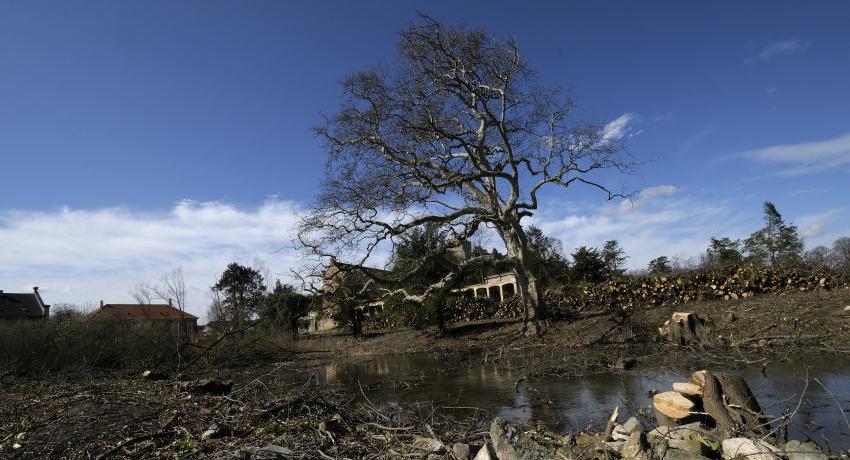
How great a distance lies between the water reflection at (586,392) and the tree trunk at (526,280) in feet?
14.3

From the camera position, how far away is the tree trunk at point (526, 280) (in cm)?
1603

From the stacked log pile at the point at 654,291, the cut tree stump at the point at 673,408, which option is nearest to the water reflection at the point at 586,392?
the cut tree stump at the point at 673,408

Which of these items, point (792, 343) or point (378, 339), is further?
point (378, 339)

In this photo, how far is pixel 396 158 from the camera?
1652 cm

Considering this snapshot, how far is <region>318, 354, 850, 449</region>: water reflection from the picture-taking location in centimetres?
518

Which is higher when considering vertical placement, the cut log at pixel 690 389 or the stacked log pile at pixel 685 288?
the stacked log pile at pixel 685 288

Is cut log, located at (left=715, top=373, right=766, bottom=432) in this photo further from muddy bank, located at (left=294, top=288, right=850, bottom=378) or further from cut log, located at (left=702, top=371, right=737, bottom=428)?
muddy bank, located at (left=294, top=288, right=850, bottom=378)

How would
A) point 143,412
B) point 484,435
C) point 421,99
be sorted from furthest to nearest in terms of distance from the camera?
point 421,99
point 143,412
point 484,435

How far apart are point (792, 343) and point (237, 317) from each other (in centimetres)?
2117

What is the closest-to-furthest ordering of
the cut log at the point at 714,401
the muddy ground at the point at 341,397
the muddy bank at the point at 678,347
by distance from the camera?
the cut log at the point at 714,401
the muddy ground at the point at 341,397
the muddy bank at the point at 678,347

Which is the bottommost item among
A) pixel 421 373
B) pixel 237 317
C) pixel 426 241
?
pixel 421 373

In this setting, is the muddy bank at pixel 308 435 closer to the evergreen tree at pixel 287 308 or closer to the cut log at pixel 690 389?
the cut log at pixel 690 389

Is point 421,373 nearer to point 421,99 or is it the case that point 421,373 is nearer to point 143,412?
point 143,412

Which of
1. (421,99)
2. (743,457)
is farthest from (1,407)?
(421,99)
